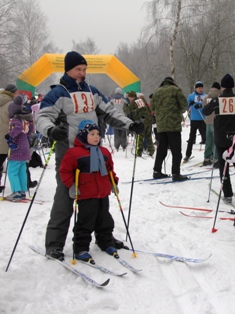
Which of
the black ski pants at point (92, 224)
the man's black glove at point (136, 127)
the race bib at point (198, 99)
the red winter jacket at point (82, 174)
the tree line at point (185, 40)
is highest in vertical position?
the tree line at point (185, 40)

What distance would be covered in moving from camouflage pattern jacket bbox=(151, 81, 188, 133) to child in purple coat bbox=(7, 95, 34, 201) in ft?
8.46

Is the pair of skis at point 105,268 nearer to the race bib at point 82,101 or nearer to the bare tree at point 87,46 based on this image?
the race bib at point 82,101

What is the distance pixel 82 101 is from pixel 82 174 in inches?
27.8

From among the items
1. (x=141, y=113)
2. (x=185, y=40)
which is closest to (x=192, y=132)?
(x=141, y=113)

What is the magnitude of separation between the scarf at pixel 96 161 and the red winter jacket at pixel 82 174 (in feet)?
0.13

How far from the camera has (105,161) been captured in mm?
3211

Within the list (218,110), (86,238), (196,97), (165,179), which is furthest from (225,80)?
(196,97)

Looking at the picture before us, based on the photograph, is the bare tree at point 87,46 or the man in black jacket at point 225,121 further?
the bare tree at point 87,46

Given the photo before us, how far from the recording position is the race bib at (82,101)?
3152mm

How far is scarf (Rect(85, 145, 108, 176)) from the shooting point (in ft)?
9.92

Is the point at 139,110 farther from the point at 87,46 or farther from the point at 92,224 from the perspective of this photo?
the point at 87,46

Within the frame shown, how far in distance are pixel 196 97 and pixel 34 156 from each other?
4455 millimetres

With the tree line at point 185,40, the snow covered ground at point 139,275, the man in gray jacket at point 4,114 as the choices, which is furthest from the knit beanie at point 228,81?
the tree line at point 185,40

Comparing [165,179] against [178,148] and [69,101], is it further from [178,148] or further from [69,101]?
Result: [69,101]
